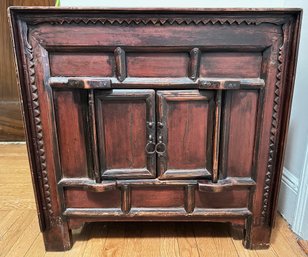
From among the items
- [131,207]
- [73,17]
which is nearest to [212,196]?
[131,207]

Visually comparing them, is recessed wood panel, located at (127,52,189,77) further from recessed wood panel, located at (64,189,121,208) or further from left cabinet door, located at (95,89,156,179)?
recessed wood panel, located at (64,189,121,208)

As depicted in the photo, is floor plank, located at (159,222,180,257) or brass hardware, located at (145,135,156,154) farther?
floor plank, located at (159,222,180,257)

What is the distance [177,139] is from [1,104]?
168cm

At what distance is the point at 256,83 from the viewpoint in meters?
0.84

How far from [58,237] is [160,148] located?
1.57 feet

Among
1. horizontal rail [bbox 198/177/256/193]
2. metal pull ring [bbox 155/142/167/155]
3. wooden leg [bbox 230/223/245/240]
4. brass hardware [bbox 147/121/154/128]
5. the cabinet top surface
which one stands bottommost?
wooden leg [bbox 230/223/245/240]

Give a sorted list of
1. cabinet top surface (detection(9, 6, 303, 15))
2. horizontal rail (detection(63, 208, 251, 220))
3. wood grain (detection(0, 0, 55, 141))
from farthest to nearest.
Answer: wood grain (detection(0, 0, 55, 141)) < horizontal rail (detection(63, 208, 251, 220)) < cabinet top surface (detection(9, 6, 303, 15))

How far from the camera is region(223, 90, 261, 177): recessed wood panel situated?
864 millimetres

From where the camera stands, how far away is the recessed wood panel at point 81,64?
2.72 feet

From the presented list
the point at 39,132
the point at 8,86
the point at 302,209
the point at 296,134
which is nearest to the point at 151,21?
the point at 39,132

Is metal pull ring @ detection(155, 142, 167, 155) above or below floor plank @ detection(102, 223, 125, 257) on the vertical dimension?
above

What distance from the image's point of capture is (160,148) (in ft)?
2.96

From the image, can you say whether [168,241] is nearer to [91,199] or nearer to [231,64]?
[91,199]

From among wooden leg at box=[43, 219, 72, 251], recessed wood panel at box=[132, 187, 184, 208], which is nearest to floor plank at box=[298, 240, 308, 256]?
recessed wood panel at box=[132, 187, 184, 208]
